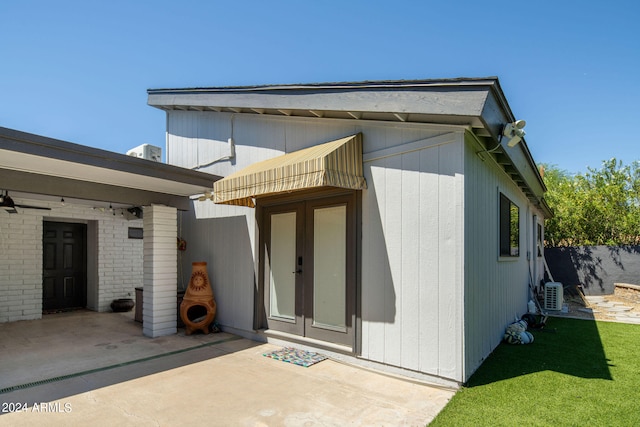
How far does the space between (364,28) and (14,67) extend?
317 inches

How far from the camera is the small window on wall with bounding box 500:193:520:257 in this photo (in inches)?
258

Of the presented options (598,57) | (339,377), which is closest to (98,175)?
(339,377)

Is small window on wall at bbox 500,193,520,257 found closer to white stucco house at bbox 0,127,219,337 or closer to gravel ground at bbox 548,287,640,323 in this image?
gravel ground at bbox 548,287,640,323

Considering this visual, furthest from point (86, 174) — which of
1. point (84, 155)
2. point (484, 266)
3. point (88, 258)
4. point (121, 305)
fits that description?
point (484, 266)

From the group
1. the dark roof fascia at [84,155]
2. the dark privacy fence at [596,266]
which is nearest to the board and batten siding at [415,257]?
the dark roof fascia at [84,155]

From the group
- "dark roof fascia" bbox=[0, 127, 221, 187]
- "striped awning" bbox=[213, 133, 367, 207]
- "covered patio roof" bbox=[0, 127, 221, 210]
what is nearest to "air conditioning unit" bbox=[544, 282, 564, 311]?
"striped awning" bbox=[213, 133, 367, 207]

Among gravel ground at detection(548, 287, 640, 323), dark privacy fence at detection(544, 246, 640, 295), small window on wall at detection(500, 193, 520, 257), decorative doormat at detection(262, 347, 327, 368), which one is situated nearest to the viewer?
decorative doormat at detection(262, 347, 327, 368)

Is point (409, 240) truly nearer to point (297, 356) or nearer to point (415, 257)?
point (415, 257)

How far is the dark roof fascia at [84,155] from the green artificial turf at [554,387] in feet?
17.1

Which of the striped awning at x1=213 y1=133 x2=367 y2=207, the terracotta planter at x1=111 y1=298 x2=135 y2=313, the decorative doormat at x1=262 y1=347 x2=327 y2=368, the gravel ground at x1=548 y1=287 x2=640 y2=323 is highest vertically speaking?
the striped awning at x1=213 y1=133 x2=367 y2=207

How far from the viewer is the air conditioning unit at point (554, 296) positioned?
9.77 m

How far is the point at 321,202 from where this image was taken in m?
5.80

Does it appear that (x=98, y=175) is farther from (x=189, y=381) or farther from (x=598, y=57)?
(x=598, y=57)

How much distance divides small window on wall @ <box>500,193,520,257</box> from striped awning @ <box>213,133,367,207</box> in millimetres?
3160
